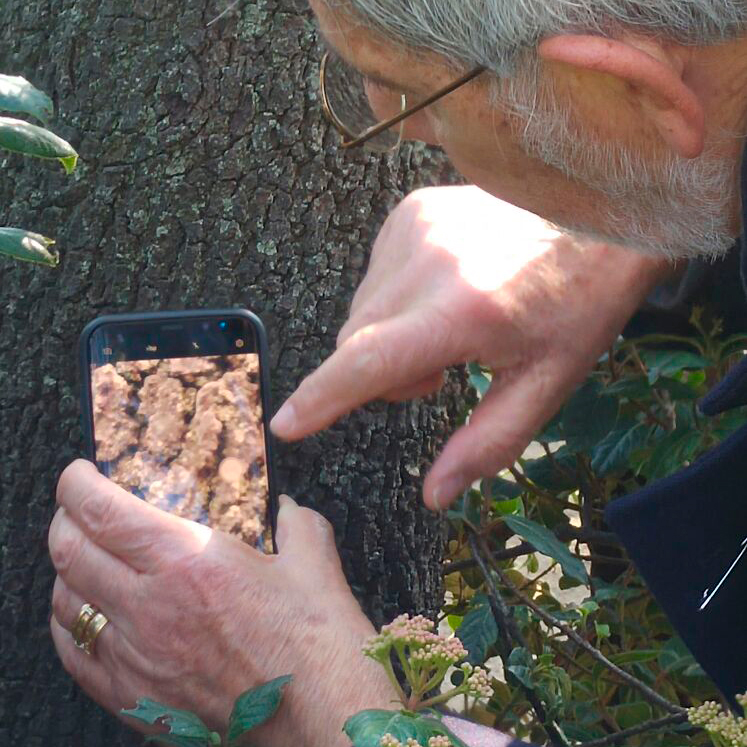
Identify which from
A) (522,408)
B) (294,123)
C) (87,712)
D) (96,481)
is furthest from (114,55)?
(87,712)

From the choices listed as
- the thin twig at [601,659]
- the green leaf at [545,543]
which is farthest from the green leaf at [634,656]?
the green leaf at [545,543]

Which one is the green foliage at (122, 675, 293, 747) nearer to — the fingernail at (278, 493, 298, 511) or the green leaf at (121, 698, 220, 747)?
the green leaf at (121, 698, 220, 747)

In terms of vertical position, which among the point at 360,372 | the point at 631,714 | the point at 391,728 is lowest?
the point at 631,714

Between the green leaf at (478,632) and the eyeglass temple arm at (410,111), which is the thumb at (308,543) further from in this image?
the eyeglass temple arm at (410,111)

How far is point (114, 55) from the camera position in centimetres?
158

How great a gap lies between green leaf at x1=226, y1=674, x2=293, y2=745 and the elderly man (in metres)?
0.06

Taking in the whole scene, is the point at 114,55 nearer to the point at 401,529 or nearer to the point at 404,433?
the point at 404,433

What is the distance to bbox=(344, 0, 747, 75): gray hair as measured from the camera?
1089mm

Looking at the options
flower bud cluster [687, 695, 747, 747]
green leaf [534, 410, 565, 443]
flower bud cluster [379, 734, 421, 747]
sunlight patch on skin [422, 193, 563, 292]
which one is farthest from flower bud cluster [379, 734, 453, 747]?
green leaf [534, 410, 565, 443]

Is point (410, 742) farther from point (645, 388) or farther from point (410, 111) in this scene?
point (645, 388)

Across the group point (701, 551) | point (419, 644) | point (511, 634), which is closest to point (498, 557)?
point (511, 634)

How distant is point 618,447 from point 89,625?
3.05ft

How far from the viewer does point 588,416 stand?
76.6 inches

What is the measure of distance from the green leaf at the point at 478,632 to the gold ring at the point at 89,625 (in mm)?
524
